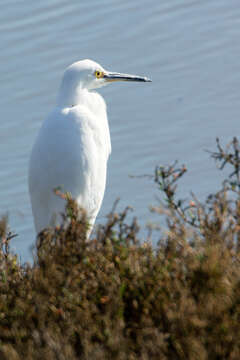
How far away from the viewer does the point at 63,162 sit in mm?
4598

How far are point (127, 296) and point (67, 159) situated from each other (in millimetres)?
2100

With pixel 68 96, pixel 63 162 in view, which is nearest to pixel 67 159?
pixel 63 162

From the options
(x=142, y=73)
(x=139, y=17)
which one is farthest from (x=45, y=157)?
(x=139, y=17)

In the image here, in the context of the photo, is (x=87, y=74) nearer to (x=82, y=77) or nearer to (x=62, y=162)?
(x=82, y=77)

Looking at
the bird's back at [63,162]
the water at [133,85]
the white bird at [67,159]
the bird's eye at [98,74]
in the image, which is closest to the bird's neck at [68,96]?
the white bird at [67,159]

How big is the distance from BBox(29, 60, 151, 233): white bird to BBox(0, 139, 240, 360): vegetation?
163cm

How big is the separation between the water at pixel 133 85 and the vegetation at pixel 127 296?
2929mm

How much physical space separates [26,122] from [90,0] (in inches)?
95.1

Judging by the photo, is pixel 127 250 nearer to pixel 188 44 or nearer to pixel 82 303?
pixel 82 303

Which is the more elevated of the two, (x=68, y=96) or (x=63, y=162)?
(x=68, y=96)

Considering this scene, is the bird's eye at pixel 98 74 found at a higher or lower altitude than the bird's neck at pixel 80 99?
higher

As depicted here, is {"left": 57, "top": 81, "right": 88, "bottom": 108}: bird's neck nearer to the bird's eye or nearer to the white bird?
the white bird

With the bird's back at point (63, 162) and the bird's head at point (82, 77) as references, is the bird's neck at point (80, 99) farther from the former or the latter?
the bird's back at point (63, 162)

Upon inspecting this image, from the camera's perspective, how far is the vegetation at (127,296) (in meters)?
2.26
